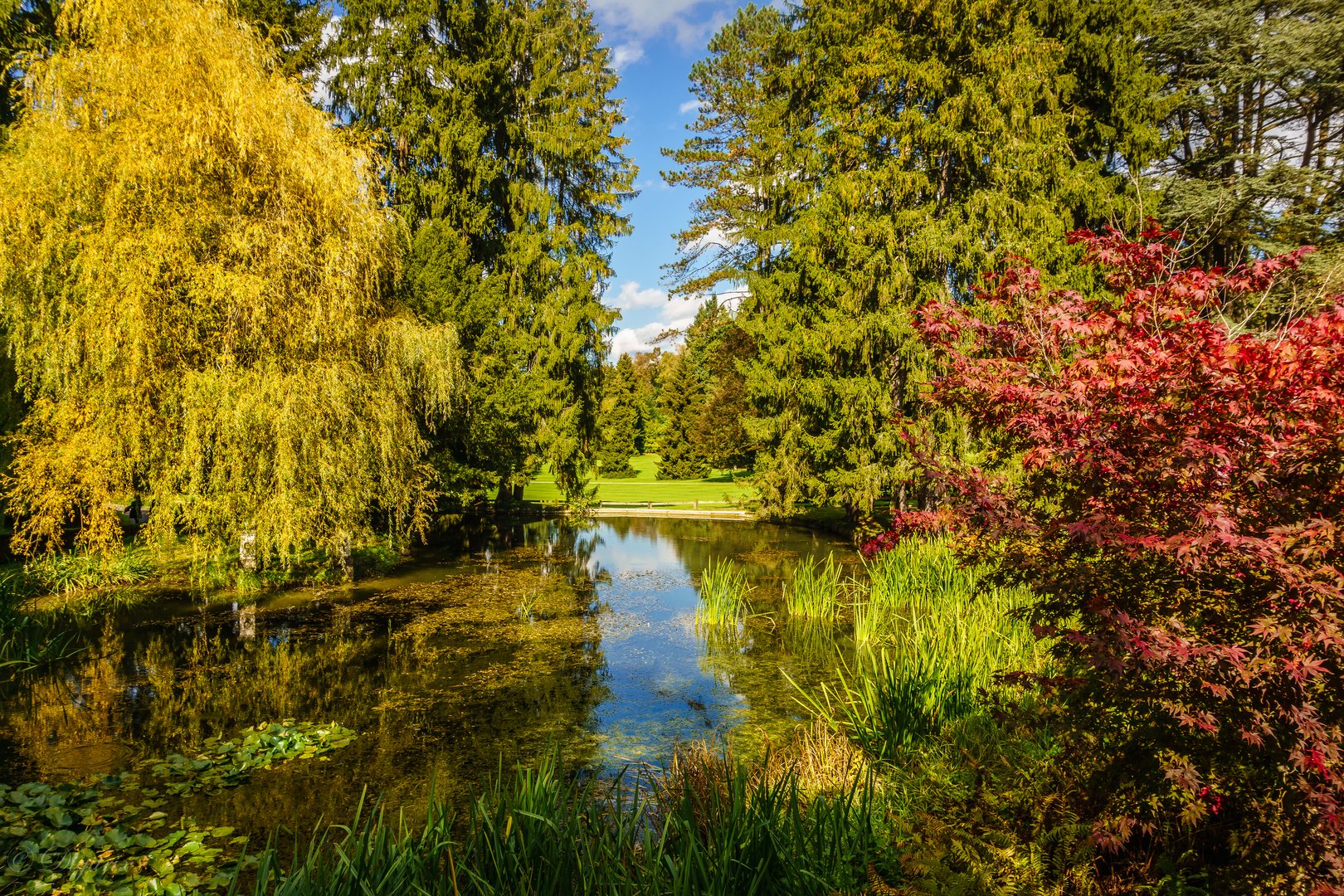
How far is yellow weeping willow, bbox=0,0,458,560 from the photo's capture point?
1088cm

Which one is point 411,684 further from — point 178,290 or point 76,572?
point 76,572

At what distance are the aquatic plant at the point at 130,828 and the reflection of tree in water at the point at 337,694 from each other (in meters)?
0.31

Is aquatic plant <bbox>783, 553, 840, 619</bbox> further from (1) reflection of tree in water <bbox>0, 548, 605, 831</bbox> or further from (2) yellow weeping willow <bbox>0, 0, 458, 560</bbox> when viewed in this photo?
(2) yellow weeping willow <bbox>0, 0, 458, 560</bbox>

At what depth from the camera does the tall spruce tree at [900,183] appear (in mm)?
17266

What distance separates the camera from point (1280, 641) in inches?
110

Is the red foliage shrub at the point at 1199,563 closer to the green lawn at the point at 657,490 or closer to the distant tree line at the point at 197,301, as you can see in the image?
the distant tree line at the point at 197,301


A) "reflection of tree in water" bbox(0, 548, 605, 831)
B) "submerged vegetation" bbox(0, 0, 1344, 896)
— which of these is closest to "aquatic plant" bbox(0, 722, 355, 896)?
"submerged vegetation" bbox(0, 0, 1344, 896)

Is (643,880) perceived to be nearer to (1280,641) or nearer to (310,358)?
(1280,641)

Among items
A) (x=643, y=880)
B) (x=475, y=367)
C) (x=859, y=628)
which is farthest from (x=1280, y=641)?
(x=475, y=367)

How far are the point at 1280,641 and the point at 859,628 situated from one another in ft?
21.9

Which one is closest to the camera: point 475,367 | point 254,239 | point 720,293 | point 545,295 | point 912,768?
point 912,768

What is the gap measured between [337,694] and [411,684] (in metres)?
0.82

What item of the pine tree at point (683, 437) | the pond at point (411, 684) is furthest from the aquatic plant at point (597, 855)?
the pine tree at point (683, 437)

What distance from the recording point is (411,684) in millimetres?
8617
